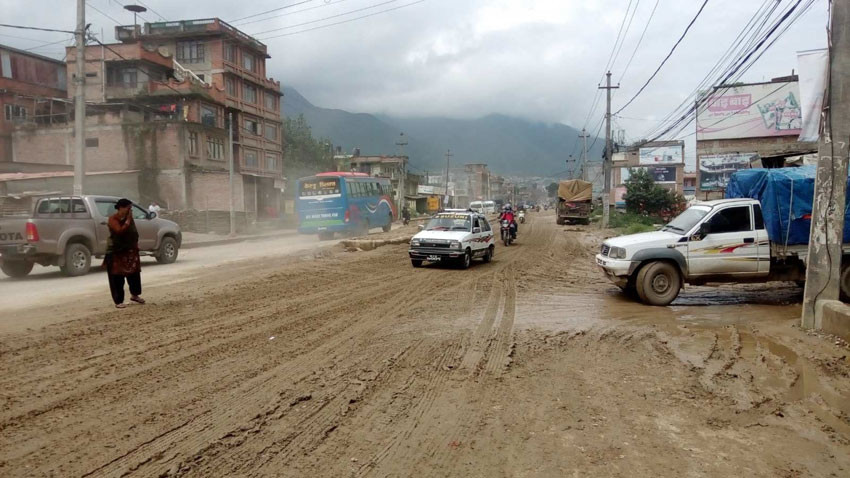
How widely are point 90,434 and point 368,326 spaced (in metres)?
4.17

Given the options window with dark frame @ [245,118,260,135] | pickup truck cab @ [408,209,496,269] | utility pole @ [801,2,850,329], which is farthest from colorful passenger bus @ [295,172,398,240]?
window with dark frame @ [245,118,260,135]

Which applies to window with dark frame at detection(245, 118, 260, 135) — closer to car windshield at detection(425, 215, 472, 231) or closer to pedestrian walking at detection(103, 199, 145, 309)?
car windshield at detection(425, 215, 472, 231)

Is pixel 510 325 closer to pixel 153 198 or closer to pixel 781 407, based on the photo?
pixel 781 407

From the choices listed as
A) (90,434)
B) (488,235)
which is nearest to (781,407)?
(90,434)

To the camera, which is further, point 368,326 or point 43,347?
point 368,326

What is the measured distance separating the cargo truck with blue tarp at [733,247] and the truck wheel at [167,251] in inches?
486

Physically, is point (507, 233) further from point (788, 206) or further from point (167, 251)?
point (788, 206)

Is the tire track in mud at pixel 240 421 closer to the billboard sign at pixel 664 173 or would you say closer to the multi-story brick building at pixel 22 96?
the multi-story brick building at pixel 22 96

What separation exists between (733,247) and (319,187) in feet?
69.4

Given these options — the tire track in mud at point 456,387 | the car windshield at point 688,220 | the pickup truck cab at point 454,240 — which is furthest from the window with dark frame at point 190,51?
the car windshield at point 688,220

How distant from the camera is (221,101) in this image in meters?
45.4

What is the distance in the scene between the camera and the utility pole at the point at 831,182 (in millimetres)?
7832

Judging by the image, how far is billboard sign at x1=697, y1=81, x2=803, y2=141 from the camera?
47.9 metres

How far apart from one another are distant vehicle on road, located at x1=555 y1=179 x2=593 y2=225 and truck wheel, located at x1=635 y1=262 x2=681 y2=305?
34.6 m
